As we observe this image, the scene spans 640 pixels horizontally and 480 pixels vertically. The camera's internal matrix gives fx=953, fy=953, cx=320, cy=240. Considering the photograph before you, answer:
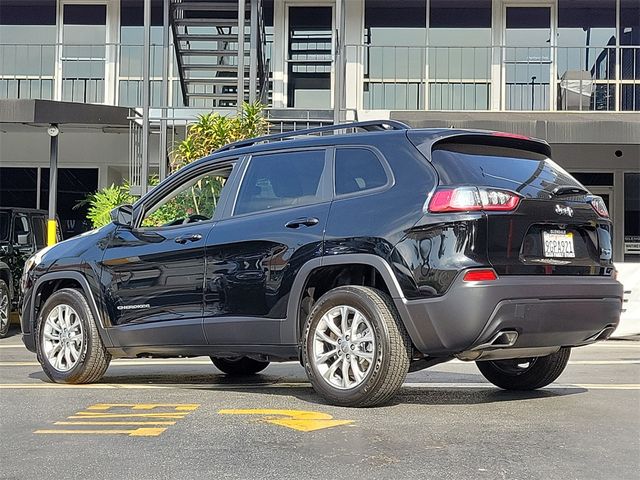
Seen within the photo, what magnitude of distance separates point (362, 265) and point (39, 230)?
937 centimetres

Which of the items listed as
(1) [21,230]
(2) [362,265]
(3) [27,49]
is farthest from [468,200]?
(3) [27,49]

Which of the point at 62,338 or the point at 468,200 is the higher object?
the point at 468,200

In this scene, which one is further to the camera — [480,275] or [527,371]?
[527,371]

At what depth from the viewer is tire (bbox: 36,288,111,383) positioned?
729 centimetres

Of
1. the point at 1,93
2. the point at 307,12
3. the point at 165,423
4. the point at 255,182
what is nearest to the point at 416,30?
the point at 307,12

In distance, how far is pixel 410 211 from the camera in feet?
18.6

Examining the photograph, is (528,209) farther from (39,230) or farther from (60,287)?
(39,230)

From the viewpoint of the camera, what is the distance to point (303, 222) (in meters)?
6.18

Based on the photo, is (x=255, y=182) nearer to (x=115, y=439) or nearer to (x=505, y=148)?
(x=505, y=148)

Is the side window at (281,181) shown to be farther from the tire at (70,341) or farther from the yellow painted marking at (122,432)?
the yellow painted marking at (122,432)

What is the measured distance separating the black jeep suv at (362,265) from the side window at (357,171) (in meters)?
0.01

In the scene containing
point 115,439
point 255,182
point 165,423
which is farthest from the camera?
point 255,182

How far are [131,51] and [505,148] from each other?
603 inches

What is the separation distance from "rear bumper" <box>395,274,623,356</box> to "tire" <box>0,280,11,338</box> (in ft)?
26.7
